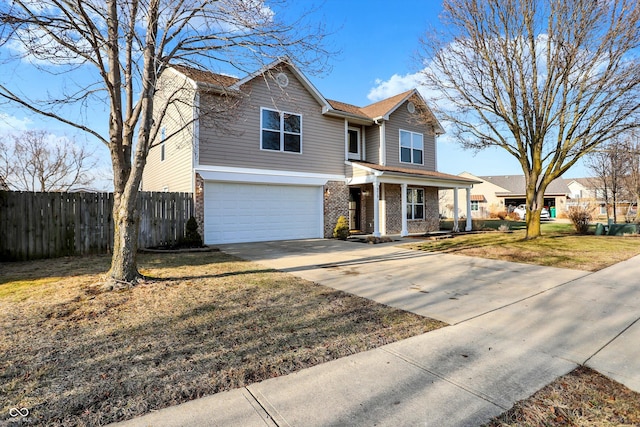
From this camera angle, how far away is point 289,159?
43.9ft

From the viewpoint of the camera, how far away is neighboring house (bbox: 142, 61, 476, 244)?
1150 centimetres

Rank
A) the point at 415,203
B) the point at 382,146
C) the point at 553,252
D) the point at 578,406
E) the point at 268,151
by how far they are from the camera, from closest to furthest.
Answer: the point at 578,406
the point at 553,252
the point at 268,151
the point at 382,146
the point at 415,203

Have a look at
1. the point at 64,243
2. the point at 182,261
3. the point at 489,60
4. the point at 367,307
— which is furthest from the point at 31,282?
the point at 489,60

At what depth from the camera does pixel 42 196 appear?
29.3 feet

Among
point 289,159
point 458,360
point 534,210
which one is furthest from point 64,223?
point 534,210

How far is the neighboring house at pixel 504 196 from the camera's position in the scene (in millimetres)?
40531

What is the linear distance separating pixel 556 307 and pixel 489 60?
11.2m

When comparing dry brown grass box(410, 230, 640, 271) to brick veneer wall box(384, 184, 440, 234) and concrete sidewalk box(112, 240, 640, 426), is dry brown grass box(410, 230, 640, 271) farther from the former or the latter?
brick veneer wall box(384, 184, 440, 234)

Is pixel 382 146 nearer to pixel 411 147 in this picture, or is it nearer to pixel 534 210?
pixel 411 147

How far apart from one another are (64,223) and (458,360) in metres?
10.4

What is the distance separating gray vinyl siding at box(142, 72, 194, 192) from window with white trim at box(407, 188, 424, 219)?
35.0ft

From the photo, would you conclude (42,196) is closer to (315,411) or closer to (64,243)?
(64,243)

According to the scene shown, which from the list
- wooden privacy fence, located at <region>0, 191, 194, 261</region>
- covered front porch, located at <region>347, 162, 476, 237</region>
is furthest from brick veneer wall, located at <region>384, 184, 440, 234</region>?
wooden privacy fence, located at <region>0, 191, 194, 261</region>

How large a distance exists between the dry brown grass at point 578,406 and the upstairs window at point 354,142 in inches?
572
